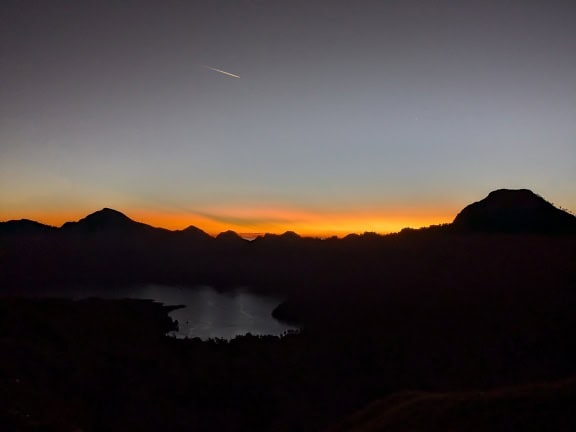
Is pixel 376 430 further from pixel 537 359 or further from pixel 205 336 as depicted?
pixel 205 336

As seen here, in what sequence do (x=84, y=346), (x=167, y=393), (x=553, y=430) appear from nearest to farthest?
(x=553, y=430)
(x=167, y=393)
(x=84, y=346)

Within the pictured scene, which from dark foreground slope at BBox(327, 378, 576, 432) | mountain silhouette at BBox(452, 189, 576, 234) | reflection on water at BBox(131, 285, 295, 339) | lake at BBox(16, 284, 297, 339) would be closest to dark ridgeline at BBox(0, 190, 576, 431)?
dark foreground slope at BBox(327, 378, 576, 432)

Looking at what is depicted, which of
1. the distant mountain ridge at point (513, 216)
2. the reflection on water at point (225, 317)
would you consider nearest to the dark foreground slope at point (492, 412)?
the reflection on water at point (225, 317)

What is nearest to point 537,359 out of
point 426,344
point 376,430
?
point 426,344

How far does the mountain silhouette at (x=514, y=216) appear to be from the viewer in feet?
466

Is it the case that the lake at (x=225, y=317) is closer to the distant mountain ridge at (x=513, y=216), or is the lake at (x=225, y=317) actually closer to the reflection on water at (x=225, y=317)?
the reflection on water at (x=225, y=317)

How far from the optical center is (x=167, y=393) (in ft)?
188

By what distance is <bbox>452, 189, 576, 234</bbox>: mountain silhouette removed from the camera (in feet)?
466

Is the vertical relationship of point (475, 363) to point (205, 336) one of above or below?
above

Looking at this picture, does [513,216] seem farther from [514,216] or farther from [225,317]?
[225,317]

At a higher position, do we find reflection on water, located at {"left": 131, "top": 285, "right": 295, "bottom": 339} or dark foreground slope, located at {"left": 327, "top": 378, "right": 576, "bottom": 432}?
dark foreground slope, located at {"left": 327, "top": 378, "right": 576, "bottom": 432}

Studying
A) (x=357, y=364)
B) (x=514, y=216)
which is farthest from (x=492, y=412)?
(x=514, y=216)

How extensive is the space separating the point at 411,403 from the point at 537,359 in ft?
157

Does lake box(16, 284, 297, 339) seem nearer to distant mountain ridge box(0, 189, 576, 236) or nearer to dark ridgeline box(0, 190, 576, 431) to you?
dark ridgeline box(0, 190, 576, 431)
